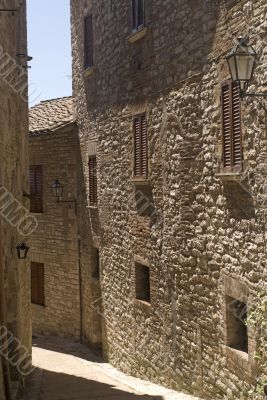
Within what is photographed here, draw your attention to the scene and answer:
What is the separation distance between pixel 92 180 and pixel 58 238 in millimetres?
2754

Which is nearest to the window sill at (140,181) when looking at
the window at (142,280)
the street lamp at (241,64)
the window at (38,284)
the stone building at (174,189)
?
the stone building at (174,189)

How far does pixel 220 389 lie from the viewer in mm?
8773

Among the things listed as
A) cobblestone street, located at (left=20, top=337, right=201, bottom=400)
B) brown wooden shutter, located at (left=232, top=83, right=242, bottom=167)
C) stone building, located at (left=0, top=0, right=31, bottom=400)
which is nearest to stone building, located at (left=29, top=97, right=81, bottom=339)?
cobblestone street, located at (left=20, top=337, right=201, bottom=400)

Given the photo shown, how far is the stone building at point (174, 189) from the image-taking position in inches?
312

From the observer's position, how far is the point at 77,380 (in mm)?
11875

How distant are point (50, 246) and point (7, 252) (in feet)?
26.6

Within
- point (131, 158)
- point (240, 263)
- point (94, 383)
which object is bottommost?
Result: point (94, 383)

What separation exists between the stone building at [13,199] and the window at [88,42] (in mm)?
2416

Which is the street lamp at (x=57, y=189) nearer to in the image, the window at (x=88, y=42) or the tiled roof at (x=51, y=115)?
the tiled roof at (x=51, y=115)

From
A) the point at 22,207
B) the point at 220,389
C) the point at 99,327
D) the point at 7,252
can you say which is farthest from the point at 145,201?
the point at 99,327

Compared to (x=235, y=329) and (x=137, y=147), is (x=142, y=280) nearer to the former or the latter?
(x=137, y=147)

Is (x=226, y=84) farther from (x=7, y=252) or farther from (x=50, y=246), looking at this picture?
(x=50, y=246)

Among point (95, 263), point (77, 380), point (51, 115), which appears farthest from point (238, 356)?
point (51, 115)

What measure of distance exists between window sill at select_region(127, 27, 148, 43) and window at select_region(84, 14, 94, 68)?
3029 millimetres
